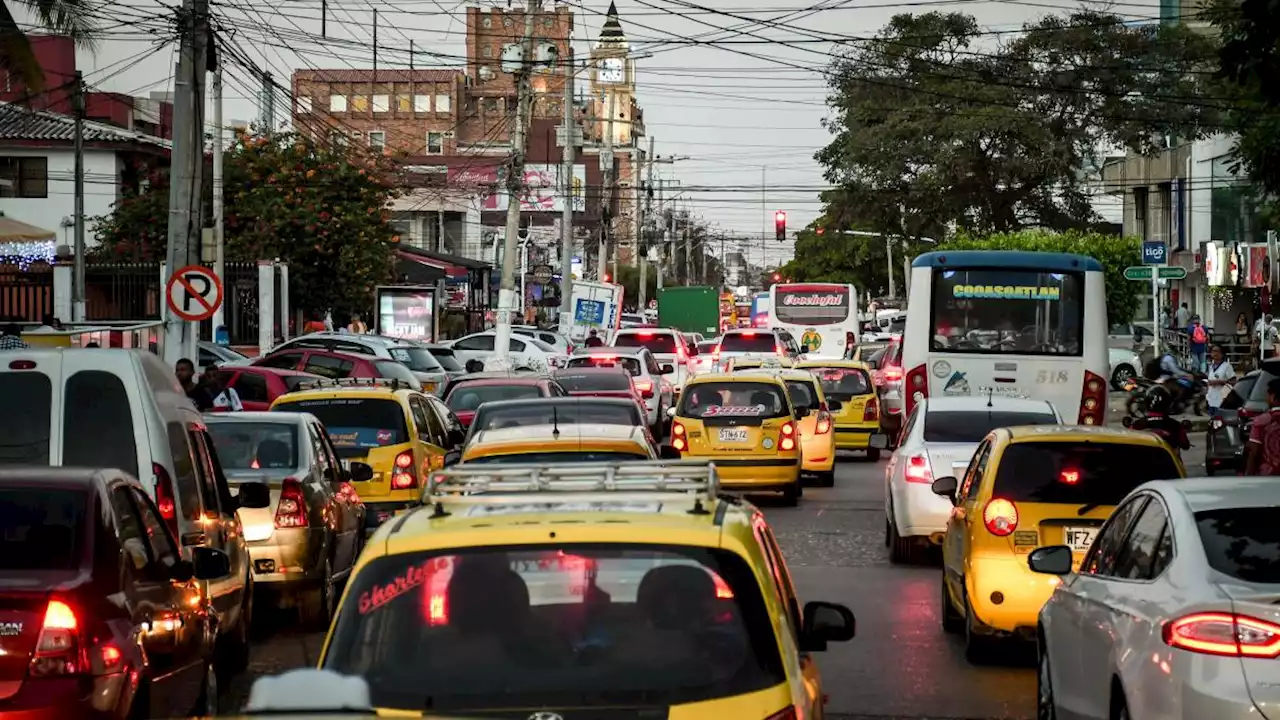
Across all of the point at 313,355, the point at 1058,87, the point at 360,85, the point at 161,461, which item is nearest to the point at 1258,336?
the point at 313,355

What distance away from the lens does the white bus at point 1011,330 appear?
27672 millimetres

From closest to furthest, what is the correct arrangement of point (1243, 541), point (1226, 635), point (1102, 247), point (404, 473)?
1. point (1226, 635)
2. point (1243, 541)
3. point (404, 473)
4. point (1102, 247)

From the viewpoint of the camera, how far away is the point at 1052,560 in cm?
935

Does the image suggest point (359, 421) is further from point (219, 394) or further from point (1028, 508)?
point (1028, 508)

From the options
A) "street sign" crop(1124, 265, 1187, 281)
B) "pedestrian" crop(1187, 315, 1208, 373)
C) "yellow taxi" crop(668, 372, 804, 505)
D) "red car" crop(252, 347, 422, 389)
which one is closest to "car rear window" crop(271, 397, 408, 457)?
"yellow taxi" crop(668, 372, 804, 505)

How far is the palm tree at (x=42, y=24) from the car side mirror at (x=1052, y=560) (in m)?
18.0

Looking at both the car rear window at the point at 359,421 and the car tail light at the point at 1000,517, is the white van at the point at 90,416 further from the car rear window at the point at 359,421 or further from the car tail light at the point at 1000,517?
the car rear window at the point at 359,421

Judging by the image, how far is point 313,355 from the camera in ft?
118

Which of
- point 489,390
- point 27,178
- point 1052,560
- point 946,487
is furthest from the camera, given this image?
point 27,178

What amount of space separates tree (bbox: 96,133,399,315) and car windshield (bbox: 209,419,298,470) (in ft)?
136

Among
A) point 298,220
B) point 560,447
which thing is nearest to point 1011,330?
point 560,447

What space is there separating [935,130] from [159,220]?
3083 centimetres

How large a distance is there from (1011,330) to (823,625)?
21.5 m

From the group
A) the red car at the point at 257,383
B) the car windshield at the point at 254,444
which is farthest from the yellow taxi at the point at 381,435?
the red car at the point at 257,383
